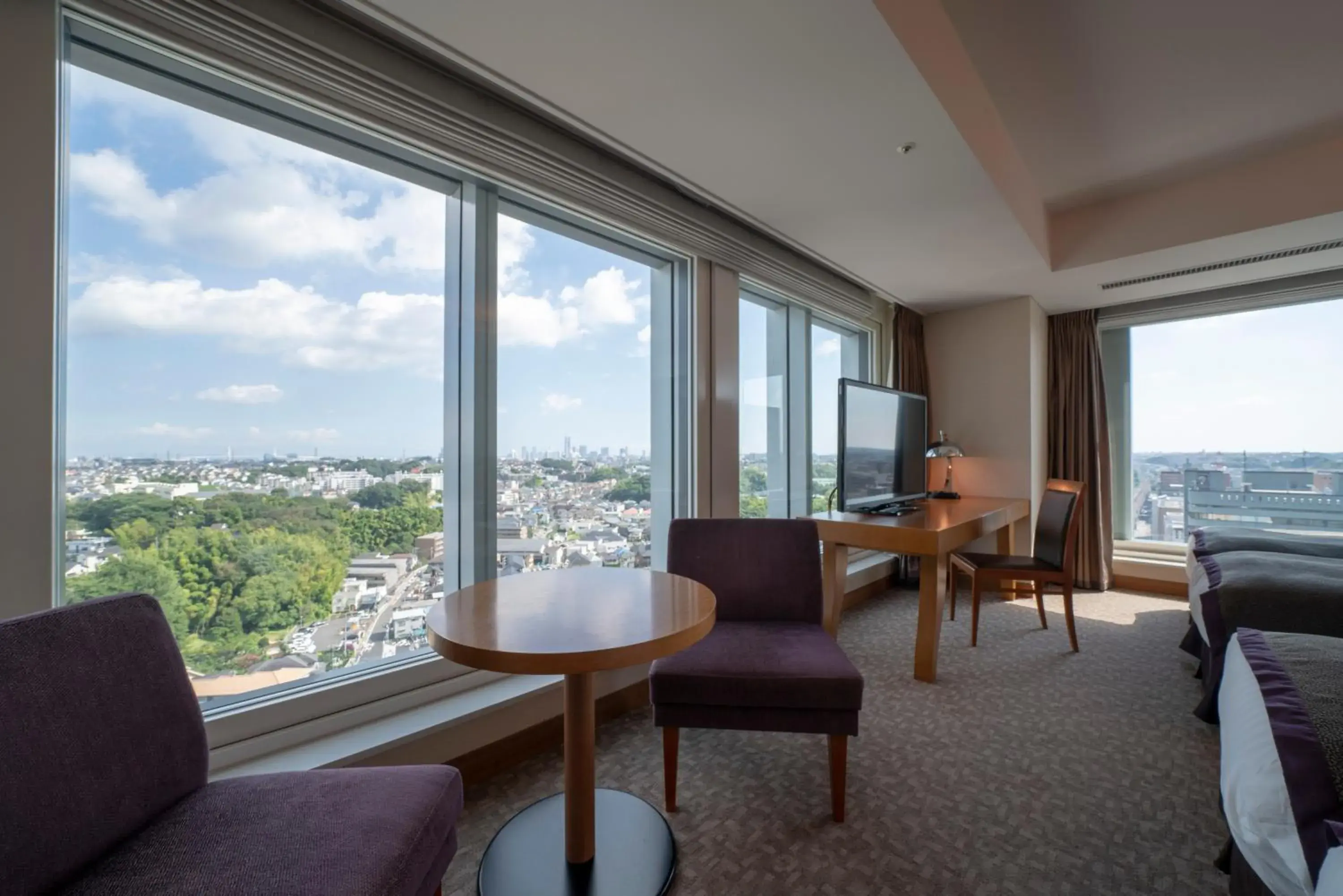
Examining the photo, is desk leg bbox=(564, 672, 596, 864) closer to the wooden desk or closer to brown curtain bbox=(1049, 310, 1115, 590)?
the wooden desk

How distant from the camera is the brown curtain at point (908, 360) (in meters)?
4.12

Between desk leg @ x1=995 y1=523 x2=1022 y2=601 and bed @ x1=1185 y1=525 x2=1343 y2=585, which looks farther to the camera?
desk leg @ x1=995 y1=523 x2=1022 y2=601

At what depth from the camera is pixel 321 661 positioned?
1631 mm

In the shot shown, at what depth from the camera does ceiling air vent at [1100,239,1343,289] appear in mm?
2904

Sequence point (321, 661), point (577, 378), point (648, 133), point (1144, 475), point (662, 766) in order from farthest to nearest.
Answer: point (1144, 475)
point (577, 378)
point (648, 133)
point (662, 766)
point (321, 661)

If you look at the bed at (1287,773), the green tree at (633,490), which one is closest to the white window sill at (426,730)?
the green tree at (633,490)

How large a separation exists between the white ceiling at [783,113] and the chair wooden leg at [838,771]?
6.35 ft

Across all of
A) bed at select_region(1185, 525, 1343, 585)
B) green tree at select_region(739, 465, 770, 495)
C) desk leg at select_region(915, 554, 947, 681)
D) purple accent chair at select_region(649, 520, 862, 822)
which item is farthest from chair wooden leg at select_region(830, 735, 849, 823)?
bed at select_region(1185, 525, 1343, 585)

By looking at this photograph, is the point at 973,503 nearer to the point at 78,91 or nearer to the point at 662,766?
the point at 662,766

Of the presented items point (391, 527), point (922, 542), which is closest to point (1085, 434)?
point (922, 542)

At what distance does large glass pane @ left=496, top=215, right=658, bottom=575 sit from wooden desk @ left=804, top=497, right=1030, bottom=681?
0.95m

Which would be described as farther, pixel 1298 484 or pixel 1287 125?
pixel 1298 484

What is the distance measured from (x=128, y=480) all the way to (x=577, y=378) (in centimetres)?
144

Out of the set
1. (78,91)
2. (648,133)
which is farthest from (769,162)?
(78,91)
